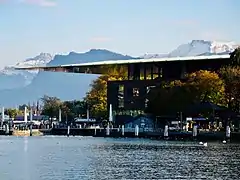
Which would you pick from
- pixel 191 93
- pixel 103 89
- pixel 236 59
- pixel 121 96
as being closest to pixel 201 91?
pixel 191 93

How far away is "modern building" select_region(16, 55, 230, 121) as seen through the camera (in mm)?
150250

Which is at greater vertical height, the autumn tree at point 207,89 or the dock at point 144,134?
the autumn tree at point 207,89

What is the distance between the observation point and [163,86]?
13438cm

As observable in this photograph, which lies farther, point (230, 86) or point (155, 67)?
point (155, 67)

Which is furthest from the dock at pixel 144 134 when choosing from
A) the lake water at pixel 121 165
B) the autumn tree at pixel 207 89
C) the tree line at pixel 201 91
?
the lake water at pixel 121 165

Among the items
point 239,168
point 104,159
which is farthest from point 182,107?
point 239,168

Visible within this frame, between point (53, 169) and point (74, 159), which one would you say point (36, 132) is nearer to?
point (74, 159)

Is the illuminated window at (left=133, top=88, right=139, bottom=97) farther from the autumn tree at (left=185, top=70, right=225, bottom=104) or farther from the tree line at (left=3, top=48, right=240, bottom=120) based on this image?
the autumn tree at (left=185, top=70, right=225, bottom=104)

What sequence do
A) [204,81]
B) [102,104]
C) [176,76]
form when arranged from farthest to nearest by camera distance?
1. [102,104]
2. [176,76]
3. [204,81]

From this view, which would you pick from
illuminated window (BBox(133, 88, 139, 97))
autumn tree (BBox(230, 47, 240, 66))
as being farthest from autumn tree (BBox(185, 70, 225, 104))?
illuminated window (BBox(133, 88, 139, 97))

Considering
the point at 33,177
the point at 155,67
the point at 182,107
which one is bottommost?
the point at 33,177

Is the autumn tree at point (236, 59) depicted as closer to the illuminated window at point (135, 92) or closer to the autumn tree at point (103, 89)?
the illuminated window at point (135, 92)

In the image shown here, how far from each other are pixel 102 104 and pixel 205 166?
10626 cm

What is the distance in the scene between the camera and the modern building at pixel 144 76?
15025 centimetres
